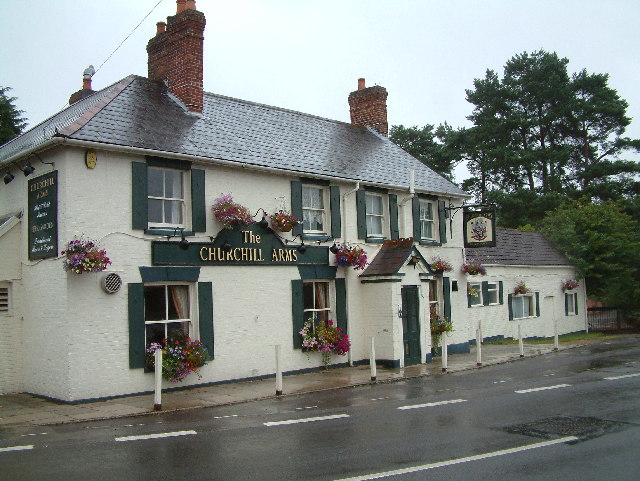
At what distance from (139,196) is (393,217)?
9.11m

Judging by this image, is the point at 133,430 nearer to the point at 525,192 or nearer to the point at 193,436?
the point at 193,436

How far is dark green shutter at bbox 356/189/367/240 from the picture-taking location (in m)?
19.9

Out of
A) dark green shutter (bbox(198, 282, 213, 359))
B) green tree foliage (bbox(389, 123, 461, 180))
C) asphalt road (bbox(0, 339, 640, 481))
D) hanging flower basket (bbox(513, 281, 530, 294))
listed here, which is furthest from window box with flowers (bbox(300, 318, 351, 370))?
green tree foliage (bbox(389, 123, 461, 180))

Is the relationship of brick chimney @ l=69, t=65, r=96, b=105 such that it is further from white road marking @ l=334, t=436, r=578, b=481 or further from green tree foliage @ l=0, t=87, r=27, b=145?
white road marking @ l=334, t=436, r=578, b=481

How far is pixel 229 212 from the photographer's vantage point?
51.5 ft

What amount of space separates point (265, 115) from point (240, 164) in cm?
531

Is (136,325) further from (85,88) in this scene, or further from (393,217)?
(85,88)

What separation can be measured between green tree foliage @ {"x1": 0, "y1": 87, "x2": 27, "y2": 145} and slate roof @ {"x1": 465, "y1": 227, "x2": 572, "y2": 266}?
2311 cm

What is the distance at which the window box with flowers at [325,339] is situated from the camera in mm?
17781

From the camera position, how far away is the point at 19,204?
15750 millimetres

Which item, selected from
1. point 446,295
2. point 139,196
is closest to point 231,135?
point 139,196

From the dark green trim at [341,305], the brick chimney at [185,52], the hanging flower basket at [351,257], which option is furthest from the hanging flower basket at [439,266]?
the brick chimney at [185,52]

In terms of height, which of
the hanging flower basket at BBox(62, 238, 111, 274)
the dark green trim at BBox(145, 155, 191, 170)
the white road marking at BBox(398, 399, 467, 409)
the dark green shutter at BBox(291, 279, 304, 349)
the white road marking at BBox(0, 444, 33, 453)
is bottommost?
the white road marking at BBox(398, 399, 467, 409)

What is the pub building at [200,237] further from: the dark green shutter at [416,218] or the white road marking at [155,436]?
the white road marking at [155,436]
